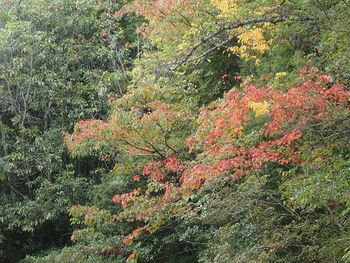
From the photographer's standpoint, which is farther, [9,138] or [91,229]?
[9,138]

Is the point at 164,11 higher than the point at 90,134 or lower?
higher

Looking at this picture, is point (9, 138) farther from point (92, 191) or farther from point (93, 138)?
point (93, 138)

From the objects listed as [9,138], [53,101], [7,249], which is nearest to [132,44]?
[53,101]

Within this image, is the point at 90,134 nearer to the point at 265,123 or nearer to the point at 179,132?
the point at 179,132

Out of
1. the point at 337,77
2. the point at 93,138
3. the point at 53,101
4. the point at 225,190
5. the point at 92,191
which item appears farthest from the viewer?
the point at 53,101

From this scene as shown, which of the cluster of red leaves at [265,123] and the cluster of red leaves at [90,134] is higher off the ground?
the cluster of red leaves at [265,123]

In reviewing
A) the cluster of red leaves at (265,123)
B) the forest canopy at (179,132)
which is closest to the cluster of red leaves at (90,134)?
the forest canopy at (179,132)

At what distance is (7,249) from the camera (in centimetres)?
1288

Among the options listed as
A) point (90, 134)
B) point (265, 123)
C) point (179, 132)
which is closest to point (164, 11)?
point (179, 132)

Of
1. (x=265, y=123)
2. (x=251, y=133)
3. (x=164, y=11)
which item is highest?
(x=164, y=11)

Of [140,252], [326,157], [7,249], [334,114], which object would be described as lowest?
[7,249]

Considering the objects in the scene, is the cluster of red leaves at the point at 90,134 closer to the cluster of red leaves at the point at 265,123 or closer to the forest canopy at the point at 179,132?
the forest canopy at the point at 179,132

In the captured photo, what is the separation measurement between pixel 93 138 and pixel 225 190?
3.65 meters

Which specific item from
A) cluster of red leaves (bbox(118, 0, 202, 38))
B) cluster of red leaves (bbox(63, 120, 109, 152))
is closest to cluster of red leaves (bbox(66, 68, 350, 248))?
cluster of red leaves (bbox(63, 120, 109, 152))
